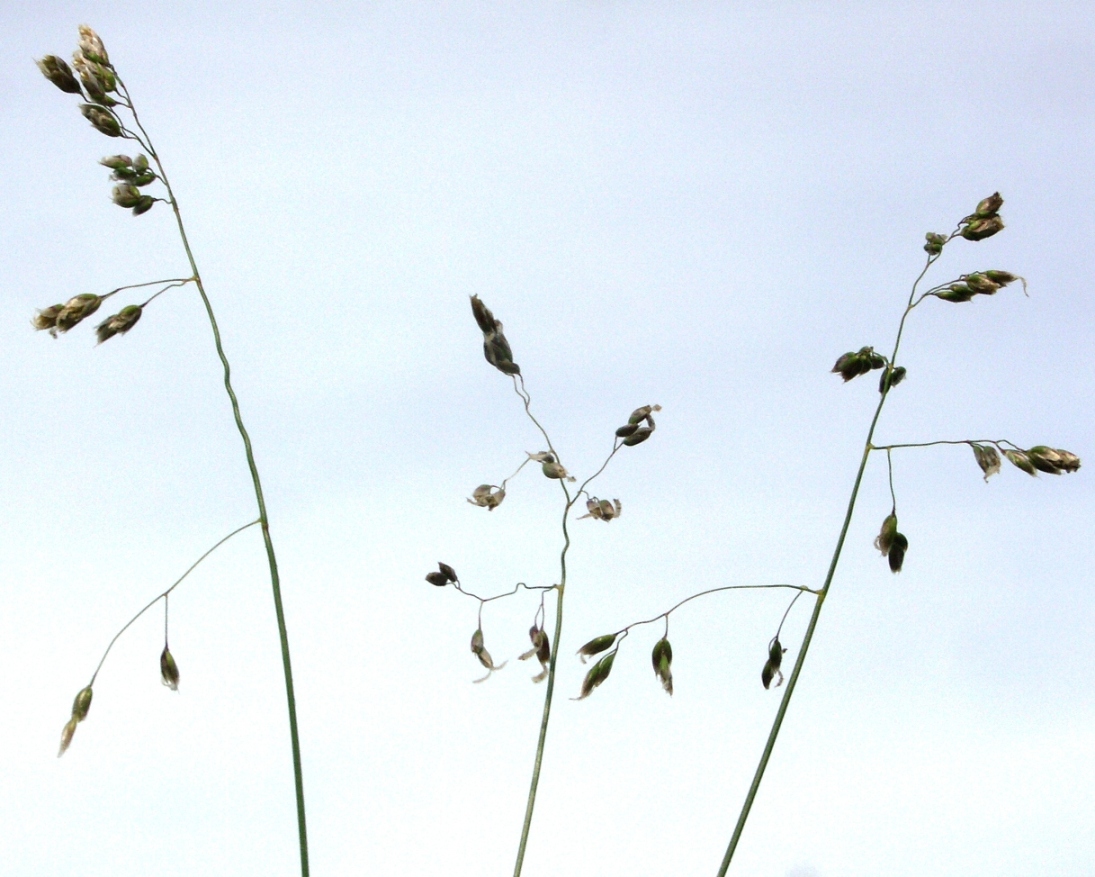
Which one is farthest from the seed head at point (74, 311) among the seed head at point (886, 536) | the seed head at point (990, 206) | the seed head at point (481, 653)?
the seed head at point (990, 206)

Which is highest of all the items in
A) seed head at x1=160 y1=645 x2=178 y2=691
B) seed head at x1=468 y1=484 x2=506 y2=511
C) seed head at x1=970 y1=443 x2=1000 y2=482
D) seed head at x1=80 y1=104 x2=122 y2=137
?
seed head at x1=80 y1=104 x2=122 y2=137

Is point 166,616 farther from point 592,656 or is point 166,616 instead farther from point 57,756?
point 592,656

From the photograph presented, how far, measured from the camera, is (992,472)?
1521 millimetres

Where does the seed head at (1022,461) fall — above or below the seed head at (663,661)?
above

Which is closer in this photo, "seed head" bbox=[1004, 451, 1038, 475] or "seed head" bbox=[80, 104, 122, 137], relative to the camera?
"seed head" bbox=[1004, 451, 1038, 475]

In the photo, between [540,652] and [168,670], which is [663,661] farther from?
[168,670]

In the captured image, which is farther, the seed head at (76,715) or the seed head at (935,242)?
the seed head at (935,242)

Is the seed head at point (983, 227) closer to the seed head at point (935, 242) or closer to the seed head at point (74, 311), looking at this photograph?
the seed head at point (935, 242)

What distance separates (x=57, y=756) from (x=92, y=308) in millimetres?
631

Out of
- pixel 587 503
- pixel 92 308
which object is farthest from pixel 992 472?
pixel 92 308

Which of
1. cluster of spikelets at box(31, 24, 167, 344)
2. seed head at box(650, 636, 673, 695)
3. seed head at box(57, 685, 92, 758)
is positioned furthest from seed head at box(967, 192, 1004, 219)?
seed head at box(57, 685, 92, 758)

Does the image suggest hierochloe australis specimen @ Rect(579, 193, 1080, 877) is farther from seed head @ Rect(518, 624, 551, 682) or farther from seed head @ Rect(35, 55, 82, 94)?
seed head @ Rect(35, 55, 82, 94)

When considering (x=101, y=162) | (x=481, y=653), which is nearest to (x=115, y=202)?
(x=101, y=162)

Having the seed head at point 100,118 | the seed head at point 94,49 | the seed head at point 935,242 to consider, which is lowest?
the seed head at point 100,118
